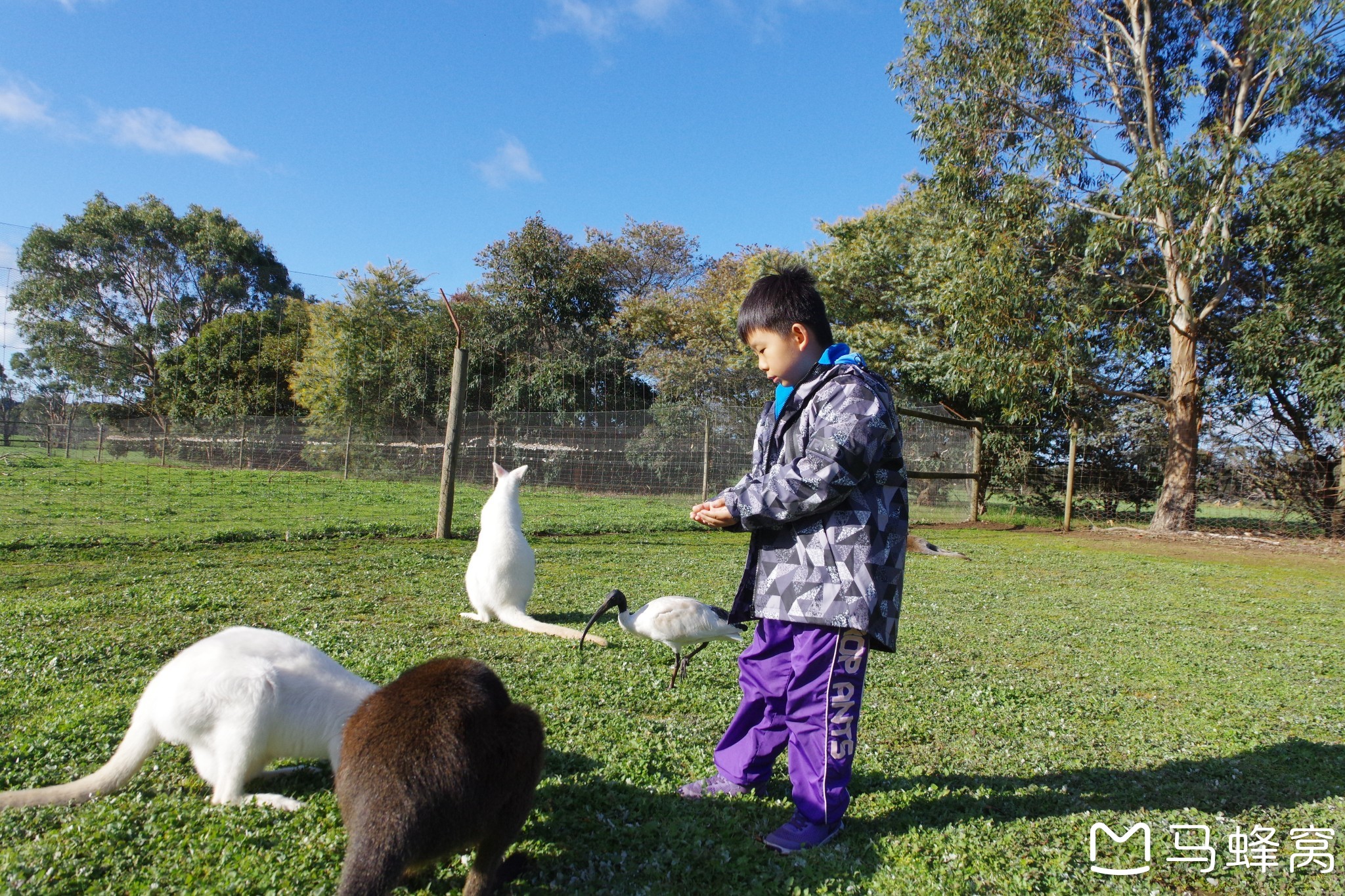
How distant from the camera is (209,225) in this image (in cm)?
2797

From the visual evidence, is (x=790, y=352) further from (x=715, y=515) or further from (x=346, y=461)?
(x=346, y=461)

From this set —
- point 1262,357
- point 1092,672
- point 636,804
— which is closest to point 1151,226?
point 1262,357

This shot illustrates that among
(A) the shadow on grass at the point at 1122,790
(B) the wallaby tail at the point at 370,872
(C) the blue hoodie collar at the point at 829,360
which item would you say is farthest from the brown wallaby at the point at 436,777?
(C) the blue hoodie collar at the point at 829,360

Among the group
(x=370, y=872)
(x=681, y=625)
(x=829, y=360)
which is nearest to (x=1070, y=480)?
(x=681, y=625)

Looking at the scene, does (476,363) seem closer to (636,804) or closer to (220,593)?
(220,593)

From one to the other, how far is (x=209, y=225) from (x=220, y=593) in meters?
28.0

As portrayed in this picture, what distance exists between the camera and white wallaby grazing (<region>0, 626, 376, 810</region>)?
7.55 ft

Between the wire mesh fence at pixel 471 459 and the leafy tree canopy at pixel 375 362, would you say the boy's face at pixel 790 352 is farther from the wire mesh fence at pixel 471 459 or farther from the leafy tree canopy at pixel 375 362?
the leafy tree canopy at pixel 375 362

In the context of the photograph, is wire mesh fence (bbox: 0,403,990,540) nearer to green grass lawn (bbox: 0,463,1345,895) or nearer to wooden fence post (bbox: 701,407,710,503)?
wooden fence post (bbox: 701,407,710,503)

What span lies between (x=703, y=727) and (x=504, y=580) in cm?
202

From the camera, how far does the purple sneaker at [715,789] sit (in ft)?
8.43

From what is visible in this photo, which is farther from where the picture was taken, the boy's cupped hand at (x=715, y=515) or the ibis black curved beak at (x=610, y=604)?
the ibis black curved beak at (x=610, y=604)

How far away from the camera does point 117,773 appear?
2365mm

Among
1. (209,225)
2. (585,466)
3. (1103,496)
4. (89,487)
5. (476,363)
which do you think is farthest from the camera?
(209,225)
